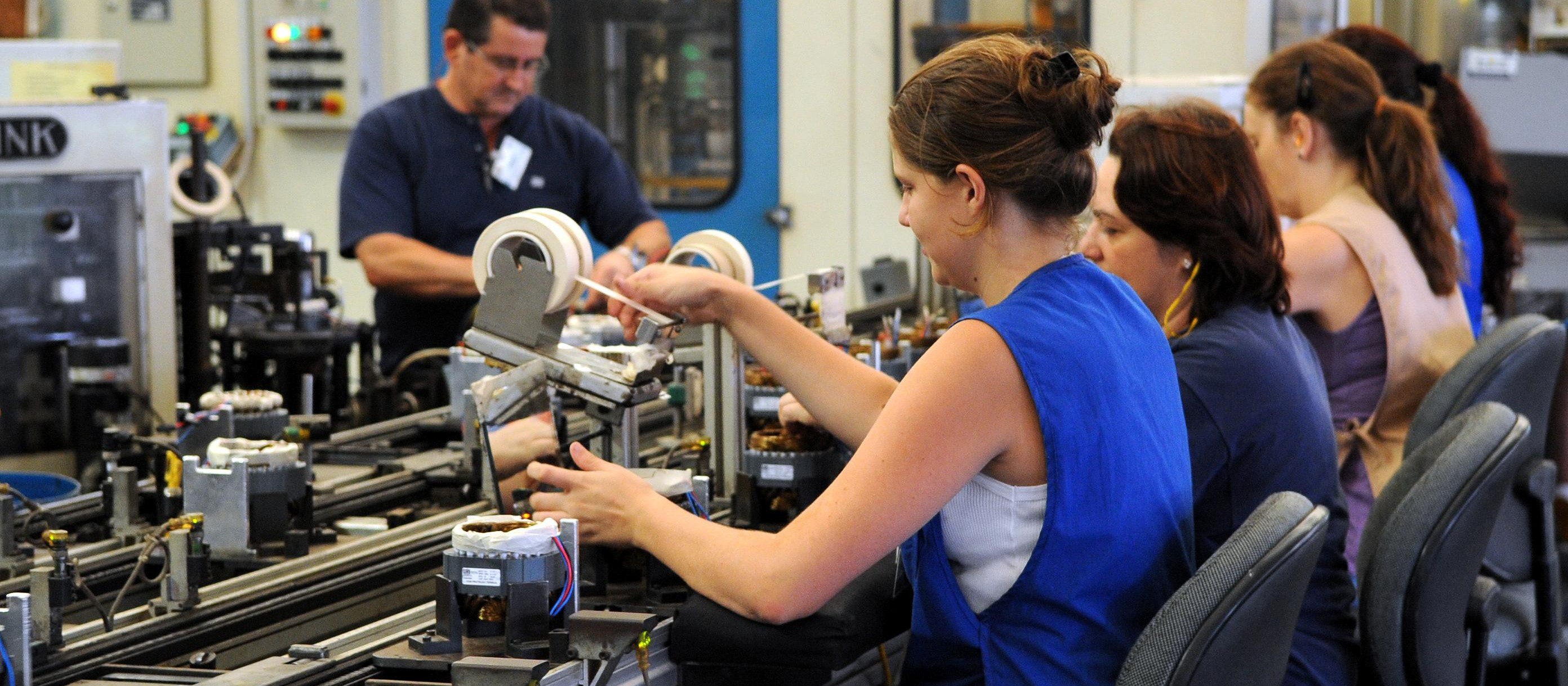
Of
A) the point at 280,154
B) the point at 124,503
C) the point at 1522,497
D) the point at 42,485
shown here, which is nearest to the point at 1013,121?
the point at 124,503

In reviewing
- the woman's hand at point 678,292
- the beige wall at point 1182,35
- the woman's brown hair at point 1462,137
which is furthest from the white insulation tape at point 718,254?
the beige wall at point 1182,35

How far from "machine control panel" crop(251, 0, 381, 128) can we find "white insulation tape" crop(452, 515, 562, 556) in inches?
146

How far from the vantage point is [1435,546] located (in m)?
1.76

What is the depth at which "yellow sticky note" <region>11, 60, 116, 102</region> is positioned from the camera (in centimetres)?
299

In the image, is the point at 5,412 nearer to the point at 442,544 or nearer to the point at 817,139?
the point at 442,544

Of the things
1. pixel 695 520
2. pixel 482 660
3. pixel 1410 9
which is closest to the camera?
pixel 482 660

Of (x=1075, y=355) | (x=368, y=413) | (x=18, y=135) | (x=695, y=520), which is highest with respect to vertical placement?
(x=18, y=135)

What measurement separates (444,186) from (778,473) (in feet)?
5.72

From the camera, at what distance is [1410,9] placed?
4.18 meters

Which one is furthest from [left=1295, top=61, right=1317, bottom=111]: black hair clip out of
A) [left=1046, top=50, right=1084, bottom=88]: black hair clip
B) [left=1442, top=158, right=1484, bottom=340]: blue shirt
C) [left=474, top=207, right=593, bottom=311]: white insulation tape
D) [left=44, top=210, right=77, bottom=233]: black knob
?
[left=44, top=210, right=77, bottom=233]: black knob

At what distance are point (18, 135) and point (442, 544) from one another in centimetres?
145

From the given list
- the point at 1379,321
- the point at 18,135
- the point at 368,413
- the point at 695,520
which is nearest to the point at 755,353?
the point at 695,520

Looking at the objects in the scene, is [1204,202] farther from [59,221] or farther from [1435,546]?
[59,221]

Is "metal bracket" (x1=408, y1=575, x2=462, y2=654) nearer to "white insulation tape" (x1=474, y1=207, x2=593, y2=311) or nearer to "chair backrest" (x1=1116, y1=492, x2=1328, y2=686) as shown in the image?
"white insulation tape" (x1=474, y1=207, x2=593, y2=311)
